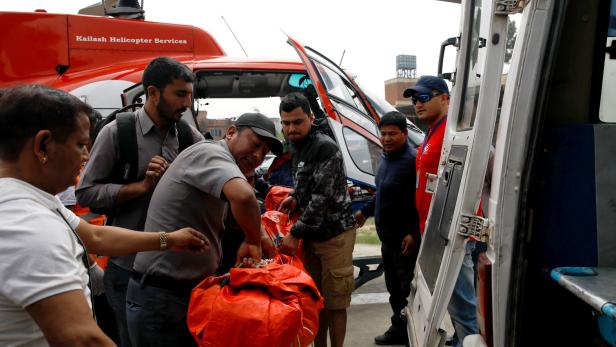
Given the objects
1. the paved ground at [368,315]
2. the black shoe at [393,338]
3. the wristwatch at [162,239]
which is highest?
the wristwatch at [162,239]

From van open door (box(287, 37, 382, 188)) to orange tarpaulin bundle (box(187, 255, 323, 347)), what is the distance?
2.60 m

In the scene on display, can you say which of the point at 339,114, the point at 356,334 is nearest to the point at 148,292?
the point at 356,334

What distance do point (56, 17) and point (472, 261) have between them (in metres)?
4.53

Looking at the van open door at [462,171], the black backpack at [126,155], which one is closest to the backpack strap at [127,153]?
the black backpack at [126,155]

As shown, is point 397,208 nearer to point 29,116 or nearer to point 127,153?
point 127,153

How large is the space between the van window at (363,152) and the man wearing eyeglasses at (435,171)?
1.17 m

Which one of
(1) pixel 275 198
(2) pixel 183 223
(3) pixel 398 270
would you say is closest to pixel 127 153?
(2) pixel 183 223

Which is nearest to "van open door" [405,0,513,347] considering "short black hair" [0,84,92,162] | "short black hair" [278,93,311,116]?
"short black hair" [278,93,311,116]

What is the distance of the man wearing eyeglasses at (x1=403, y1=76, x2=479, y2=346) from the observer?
271 centimetres

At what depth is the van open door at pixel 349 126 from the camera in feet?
14.9

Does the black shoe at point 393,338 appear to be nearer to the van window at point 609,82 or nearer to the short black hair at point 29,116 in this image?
the van window at point 609,82

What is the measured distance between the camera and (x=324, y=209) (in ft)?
10.5

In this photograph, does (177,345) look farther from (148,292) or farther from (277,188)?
(277,188)

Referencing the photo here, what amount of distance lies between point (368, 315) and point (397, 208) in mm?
1408
